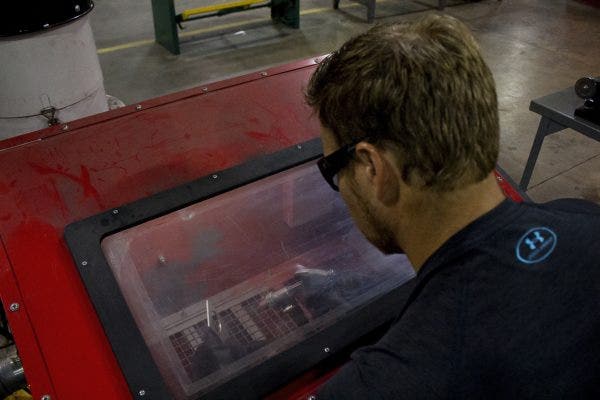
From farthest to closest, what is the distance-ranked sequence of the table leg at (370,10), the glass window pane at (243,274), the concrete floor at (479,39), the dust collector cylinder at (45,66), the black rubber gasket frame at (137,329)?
1. the table leg at (370,10)
2. the concrete floor at (479,39)
3. the dust collector cylinder at (45,66)
4. the glass window pane at (243,274)
5. the black rubber gasket frame at (137,329)

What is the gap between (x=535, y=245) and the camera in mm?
764

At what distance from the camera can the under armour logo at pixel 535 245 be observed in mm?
753

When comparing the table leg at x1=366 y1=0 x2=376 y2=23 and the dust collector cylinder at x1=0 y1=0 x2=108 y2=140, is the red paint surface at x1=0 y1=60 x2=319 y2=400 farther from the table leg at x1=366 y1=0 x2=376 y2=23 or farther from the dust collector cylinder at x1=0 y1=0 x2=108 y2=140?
the table leg at x1=366 y1=0 x2=376 y2=23

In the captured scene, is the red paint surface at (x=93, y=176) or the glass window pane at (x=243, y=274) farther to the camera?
the glass window pane at (x=243, y=274)

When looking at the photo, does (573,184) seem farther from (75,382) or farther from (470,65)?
(75,382)

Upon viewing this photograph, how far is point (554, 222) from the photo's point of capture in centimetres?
82

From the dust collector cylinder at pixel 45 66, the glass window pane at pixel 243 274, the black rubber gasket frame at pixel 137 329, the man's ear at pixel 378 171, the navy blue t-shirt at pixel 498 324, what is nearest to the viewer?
the navy blue t-shirt at pixel 498 324

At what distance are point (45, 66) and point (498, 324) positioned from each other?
5.88 feet

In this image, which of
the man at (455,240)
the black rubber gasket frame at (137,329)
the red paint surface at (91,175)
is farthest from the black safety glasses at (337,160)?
the red paint surface at (91,175)

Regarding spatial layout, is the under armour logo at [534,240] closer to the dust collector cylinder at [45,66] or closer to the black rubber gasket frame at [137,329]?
the black rubber gasket frame at [137,329]

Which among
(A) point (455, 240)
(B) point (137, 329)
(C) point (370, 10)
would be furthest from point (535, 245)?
(C) point (370, 10)

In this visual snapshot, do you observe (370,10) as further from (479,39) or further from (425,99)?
(425,99)

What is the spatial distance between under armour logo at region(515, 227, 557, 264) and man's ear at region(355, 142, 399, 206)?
21 centimetres

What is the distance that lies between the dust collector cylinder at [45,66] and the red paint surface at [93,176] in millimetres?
600
